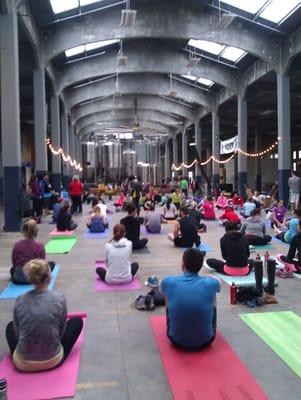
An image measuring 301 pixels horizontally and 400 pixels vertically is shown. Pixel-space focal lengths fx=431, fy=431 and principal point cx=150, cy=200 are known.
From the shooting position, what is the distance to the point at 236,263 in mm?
6758

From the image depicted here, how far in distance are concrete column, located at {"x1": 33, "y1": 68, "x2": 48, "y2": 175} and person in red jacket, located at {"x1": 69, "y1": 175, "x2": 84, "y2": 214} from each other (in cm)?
119

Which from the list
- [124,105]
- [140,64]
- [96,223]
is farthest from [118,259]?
[124,105]

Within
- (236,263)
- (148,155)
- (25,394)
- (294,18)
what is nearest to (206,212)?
(294,18)

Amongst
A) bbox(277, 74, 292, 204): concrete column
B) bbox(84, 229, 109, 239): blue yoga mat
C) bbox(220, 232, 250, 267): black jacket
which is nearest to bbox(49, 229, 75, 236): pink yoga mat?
bbox(84, 229, 109, 239): blue yoga mat

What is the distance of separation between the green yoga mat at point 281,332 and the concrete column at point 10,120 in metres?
8.36

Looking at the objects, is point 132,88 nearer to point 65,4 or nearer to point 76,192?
point 76,192

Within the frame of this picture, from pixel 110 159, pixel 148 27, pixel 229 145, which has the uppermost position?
pixel 148 27

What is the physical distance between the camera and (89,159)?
42812mm

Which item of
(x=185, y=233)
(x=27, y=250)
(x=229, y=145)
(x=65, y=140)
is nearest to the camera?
(x=27, y=250)

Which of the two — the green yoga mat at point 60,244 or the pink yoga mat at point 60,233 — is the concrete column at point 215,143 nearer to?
the pink yoga mat at point 60,233

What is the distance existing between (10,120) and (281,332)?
374 inches

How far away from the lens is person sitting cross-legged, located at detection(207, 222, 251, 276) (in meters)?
6.57

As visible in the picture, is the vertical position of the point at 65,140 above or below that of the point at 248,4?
below

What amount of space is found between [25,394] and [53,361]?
0.40m
